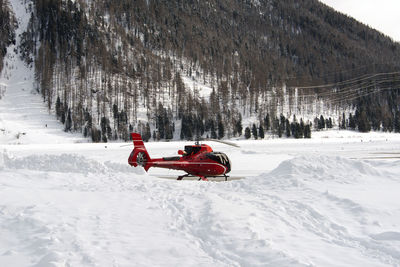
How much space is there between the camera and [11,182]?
10.3m

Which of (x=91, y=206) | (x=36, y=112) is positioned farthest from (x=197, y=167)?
(x=36, y=112)

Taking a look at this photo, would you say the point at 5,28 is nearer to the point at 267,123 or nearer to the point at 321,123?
the point at 267,123

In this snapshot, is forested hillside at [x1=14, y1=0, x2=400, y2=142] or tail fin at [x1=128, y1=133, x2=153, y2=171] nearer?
tail fin at [x1=128, y1=133, x2=153, y2=171]

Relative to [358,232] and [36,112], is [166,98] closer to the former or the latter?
[36,112]

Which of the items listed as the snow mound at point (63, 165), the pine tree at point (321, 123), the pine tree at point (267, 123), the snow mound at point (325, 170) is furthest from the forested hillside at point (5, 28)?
the snow mound at point (325, 170)

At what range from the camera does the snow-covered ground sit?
4828 mm

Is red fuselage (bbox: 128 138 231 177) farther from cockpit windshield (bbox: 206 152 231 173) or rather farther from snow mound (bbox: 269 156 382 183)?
snow mound (bbox: 269 156 382 183)

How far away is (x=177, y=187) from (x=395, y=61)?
206775mm

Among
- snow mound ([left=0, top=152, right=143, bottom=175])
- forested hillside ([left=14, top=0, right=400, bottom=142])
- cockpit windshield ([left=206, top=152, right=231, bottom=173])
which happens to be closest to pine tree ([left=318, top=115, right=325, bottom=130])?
forested hillside ([left=14, top=0, right=400, bottom=142])

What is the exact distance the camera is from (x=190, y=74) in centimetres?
11456

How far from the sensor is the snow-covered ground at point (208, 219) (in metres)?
4.83

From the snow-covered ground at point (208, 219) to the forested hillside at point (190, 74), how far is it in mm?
66414

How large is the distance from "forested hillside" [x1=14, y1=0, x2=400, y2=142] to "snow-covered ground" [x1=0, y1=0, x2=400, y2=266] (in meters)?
66.4

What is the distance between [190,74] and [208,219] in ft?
365
